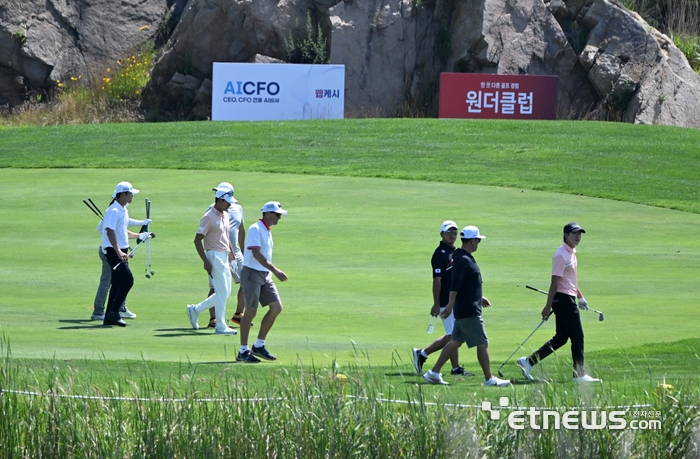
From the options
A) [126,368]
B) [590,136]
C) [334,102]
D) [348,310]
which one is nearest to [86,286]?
[348,310]

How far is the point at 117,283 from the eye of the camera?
14.6 meters

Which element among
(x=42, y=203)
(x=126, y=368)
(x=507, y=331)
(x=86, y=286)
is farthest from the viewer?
(x=42, y=203)

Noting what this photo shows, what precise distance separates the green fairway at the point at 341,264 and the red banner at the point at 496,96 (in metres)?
10.8

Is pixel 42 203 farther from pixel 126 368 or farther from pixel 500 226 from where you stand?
pixel 126 368

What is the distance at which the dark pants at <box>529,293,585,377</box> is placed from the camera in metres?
11.9

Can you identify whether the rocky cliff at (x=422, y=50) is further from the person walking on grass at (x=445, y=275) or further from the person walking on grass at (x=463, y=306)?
the person walking on grass at (x=463, y=306)

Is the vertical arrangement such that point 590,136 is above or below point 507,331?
above

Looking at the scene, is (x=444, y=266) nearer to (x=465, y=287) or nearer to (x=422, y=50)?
(x=465, y=287)

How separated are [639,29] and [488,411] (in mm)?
35533

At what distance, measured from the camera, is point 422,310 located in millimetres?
15555

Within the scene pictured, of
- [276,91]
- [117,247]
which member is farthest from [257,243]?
[276,91]

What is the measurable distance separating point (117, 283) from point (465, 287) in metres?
5.13

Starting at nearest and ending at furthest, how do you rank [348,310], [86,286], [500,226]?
[348,310] < [86,286] < [500,226]

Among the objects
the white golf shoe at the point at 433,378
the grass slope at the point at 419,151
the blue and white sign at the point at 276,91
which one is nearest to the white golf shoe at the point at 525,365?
the white golf shoe at the point at 433,378
